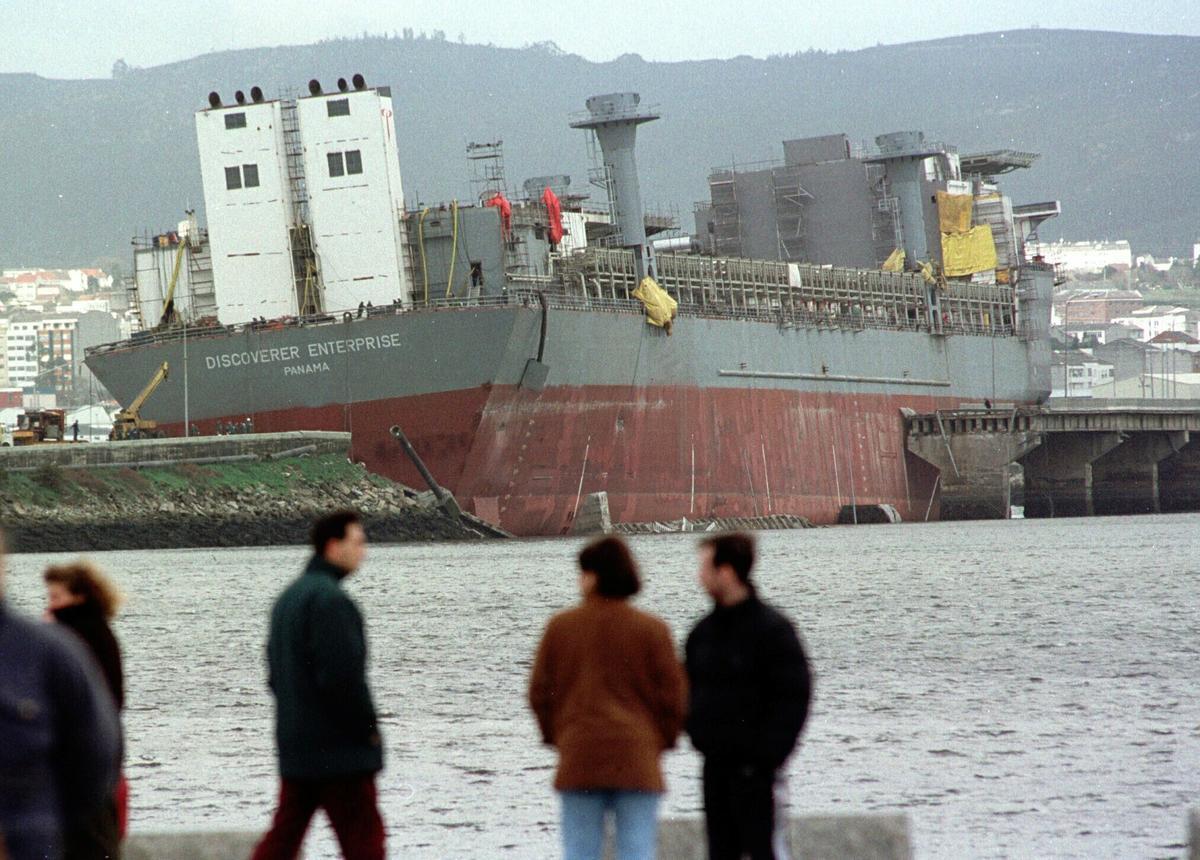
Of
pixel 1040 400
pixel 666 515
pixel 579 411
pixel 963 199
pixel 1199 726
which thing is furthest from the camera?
pixel 1040 400

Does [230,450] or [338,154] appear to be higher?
[338,154]

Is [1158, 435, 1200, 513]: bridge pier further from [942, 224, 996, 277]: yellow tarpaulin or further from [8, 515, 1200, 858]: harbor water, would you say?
[8, 515, 1200, 858]: harbor water

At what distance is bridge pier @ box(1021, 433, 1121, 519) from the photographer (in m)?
64.0

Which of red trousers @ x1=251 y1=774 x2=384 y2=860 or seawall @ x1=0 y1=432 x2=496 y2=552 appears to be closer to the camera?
red trousers @ x1=251 y1=774 x2=384 y2=860

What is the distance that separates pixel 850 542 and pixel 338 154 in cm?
1410

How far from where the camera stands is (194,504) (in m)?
40.1

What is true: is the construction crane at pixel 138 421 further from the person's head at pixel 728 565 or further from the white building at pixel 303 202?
the person's head at pixel 728 565

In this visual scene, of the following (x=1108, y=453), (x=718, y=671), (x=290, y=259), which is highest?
(x=290, y=259)

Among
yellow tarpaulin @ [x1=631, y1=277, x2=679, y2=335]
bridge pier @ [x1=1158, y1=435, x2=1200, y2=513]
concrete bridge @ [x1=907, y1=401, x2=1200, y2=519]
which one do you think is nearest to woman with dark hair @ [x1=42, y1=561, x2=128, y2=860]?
yellow tarpaulin @ [x1=631, y1=277, x2=679, y2=335]

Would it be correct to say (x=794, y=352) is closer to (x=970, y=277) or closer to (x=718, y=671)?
(x=970, y=277)

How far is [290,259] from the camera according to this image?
149 feet

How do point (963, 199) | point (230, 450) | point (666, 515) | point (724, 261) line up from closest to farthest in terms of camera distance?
1. point (230, 450)
2. point (666, 515)
3. point (724, 261)
4. point (963, 199)

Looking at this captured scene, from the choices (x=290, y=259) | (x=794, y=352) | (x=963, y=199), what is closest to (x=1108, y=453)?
(x=963, y=199)

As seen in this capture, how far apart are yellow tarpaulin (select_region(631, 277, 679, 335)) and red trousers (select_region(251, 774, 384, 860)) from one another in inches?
1656
